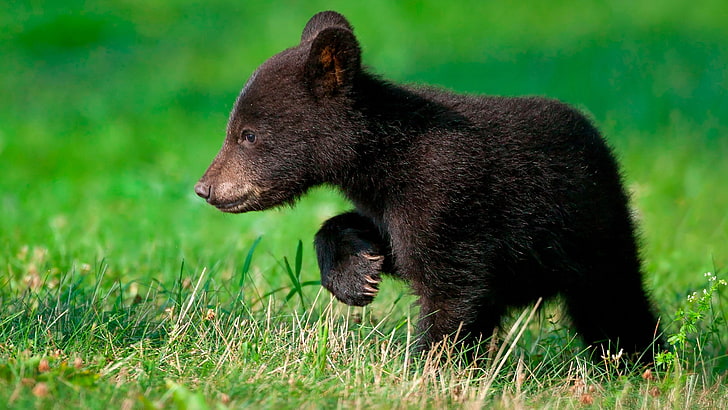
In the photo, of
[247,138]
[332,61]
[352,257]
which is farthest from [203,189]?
[332,61]

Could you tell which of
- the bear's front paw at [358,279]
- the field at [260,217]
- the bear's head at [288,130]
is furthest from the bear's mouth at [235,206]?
the bear's front paw at [358,279]

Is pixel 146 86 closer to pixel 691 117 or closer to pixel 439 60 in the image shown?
pixel 439 60

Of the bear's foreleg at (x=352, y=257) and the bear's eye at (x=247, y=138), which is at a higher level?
the bear's eye at (x=247, y=138)

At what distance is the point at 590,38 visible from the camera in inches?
635

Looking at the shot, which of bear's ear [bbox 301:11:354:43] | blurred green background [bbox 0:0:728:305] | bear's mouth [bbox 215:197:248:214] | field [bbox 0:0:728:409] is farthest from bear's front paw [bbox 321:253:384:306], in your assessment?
bear's ear [bbox 301:11:354:43]

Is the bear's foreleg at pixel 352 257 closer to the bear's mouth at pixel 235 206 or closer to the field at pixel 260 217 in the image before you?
the field at pixel 260 217

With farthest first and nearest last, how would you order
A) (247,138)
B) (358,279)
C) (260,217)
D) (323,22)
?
(260,217)
(323,22)
(247,138)
(358,279)

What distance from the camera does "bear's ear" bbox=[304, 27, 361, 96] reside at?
506 centimetres

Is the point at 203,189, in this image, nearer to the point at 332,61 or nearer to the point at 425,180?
the point at 332,61

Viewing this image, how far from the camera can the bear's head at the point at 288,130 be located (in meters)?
5.23

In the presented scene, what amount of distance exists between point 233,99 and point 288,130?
29.1ft

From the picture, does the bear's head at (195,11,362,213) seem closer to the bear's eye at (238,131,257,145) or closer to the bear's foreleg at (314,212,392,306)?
the bear's eye at (238,131,257,145)

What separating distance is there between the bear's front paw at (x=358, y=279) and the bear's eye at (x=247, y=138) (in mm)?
837

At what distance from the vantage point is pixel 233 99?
13984 mm
